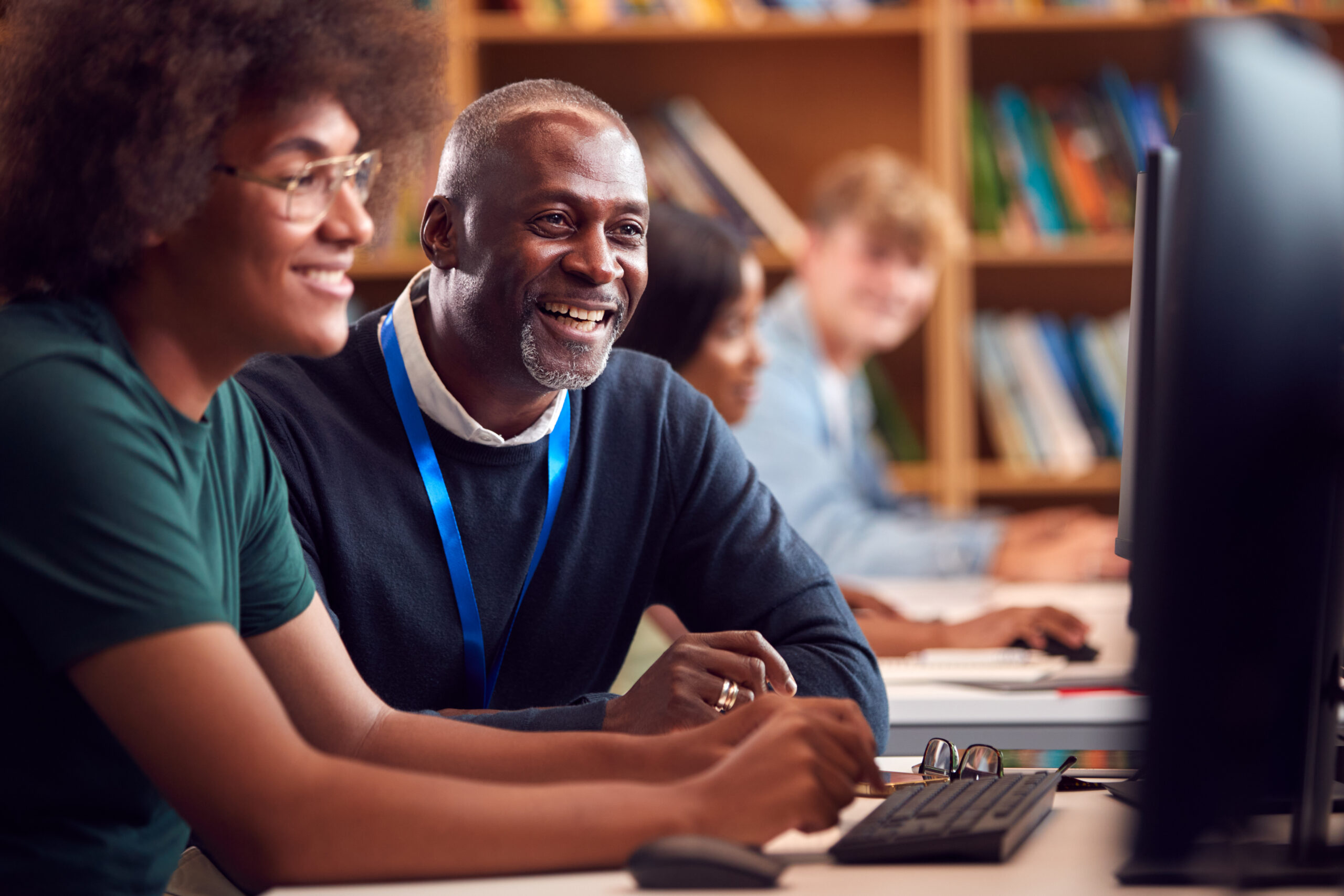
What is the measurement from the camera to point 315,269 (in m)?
0.93

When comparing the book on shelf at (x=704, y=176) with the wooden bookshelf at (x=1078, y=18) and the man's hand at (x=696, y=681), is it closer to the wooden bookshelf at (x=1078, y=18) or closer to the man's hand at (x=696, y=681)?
the wooden bookshelf at (x=1078, y=18)

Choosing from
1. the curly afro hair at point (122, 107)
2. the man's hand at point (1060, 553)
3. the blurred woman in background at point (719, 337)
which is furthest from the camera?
the man's hand at point (1060, 553)

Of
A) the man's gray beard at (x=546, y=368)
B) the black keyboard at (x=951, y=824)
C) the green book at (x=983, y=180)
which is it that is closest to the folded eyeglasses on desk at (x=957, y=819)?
the black keyboard at (x=951, y=824)

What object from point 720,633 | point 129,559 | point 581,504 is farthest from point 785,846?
point 581,504

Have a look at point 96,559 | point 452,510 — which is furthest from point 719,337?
point 96,559

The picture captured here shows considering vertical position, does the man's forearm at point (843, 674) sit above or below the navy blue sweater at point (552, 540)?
below

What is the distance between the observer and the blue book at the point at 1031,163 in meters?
3.46

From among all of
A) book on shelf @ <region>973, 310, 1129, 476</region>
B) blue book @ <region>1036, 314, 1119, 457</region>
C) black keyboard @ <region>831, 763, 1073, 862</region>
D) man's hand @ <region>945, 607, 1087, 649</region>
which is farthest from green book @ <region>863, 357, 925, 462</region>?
black keyboard @ <region>831, 763, 1073, 862</region>

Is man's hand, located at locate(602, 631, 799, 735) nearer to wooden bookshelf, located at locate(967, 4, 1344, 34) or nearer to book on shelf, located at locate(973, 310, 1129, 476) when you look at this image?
book on shelf, located at locate(973, 310, 1129, 476)

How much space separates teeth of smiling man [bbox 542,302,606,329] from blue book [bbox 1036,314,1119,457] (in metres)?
2.33

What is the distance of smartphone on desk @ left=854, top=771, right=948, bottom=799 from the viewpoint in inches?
41.6

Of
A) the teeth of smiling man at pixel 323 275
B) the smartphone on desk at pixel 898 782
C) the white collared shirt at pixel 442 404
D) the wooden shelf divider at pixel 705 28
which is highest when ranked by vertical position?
the wooden shelf divider at pixel 705 28

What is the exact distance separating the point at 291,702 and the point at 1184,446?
0.67 metres

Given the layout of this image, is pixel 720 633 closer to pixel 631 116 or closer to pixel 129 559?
pixel 129 559
